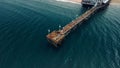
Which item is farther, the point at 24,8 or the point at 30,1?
the point at 30,1

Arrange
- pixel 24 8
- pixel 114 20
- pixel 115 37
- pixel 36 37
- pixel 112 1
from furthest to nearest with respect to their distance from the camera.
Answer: pixel 112 1 < pixel 24 8 < pixel 114 20 < pixel 115 37 < pixel 36 37

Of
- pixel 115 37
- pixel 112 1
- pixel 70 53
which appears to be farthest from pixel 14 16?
pixel 112 1

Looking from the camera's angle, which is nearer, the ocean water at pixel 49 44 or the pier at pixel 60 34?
the ocean water at pixel 49 44

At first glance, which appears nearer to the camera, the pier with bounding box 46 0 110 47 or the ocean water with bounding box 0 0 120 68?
the ocean water with bounding box 0 0 120 68

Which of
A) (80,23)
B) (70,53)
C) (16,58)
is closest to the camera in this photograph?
(16,58)

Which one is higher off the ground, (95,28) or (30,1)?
(30,1)

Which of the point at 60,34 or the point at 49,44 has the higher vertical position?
the point at 60,34

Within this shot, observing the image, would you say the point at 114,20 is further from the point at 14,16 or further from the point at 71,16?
the point at 14,16

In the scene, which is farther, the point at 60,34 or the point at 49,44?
the point at 60,34
